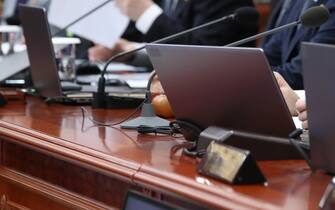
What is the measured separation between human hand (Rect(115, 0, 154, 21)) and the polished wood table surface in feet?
2.50

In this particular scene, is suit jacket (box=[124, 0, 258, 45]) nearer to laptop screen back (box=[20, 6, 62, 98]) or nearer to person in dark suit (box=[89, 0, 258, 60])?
person in dark suit (box=[89, 0, 258, 60])

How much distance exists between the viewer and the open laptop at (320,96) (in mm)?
897

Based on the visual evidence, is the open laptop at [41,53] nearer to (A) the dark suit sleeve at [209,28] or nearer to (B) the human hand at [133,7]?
(B) the human hand at [133,7]

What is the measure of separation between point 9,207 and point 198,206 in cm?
66

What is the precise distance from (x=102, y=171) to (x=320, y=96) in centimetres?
39

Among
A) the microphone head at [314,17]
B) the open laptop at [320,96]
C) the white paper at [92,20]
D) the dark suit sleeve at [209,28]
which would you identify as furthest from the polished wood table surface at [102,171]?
the dark suit sleeve at [209,28]

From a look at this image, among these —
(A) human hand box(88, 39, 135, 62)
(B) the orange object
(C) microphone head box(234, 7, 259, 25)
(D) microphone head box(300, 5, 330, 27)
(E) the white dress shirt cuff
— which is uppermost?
(D) microphone head box(300, 5, 330, 27)

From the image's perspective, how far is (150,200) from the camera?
1.03 m

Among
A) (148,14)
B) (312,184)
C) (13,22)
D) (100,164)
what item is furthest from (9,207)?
(13,22)

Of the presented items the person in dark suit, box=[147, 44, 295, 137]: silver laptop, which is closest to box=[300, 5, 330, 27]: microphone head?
box=[147, 44, 295, 137]: silver laptop

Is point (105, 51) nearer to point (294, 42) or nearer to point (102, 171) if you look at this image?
point (294, 42)

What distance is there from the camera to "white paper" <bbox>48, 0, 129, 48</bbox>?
6.93 ft

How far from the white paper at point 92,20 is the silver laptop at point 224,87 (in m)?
0.99

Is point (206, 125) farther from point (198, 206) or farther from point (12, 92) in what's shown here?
point (12, 92)
